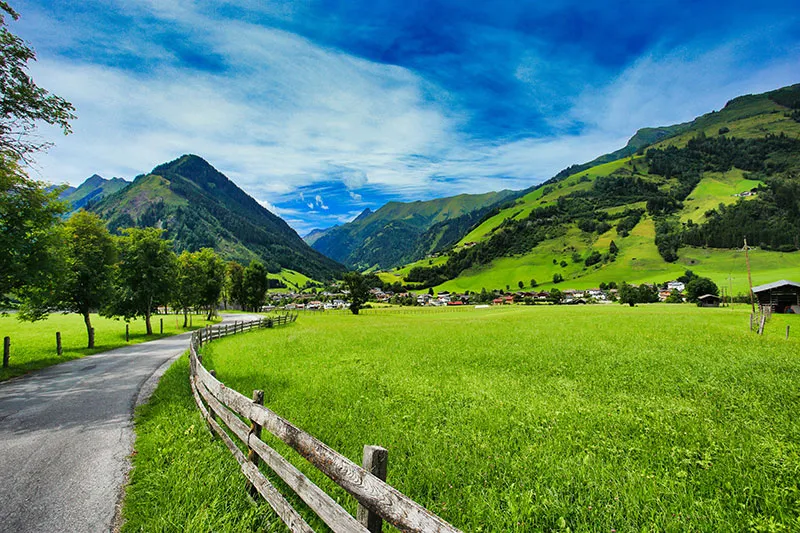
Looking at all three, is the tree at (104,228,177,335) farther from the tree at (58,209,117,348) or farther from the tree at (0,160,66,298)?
the tree at (0,160,66,298)

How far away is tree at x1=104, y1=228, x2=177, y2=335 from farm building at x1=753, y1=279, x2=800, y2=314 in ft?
274

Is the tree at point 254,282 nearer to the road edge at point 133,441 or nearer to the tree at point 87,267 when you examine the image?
the tree at point 87,267

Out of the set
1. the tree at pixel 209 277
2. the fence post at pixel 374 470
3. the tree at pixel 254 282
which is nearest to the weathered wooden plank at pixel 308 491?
the fence post at pixel 374 470

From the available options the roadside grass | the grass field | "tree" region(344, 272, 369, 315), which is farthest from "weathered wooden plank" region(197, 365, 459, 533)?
"tree" region(344, 272, 369, 315)

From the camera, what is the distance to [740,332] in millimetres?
27203

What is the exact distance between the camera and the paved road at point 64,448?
18.3 feet

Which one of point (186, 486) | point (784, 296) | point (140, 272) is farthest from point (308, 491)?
point (784, 296)

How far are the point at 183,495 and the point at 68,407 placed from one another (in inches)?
349

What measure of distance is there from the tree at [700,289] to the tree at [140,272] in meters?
128

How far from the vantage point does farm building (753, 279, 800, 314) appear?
54438 mm

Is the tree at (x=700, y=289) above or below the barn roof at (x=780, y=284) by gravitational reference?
below

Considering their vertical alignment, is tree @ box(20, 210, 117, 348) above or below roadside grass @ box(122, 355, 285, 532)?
above

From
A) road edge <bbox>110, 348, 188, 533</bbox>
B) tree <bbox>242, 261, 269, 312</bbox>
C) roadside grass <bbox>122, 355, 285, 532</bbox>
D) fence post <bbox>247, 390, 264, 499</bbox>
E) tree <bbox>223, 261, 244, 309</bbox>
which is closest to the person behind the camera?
roadside grass <bbox>122, 355, 285, 532</bbox>

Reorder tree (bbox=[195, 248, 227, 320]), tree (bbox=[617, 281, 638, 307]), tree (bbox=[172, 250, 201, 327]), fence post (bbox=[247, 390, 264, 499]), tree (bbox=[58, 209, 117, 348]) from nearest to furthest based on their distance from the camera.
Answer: fence post (bbox=[247, 390, 264, 499]) → tree (bbox=[58, 209, 117, 348]) → tree (bbox=[172, 250, 201, 327]) → tree (bbox=[195, 248, 227, 320]) → tree (bbox=[617, 281, 638, 307])
